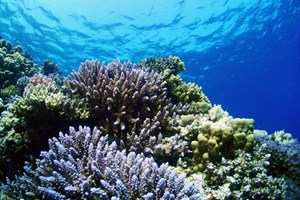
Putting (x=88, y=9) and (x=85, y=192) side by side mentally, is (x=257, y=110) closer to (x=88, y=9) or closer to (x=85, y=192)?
(x=88, y=9)

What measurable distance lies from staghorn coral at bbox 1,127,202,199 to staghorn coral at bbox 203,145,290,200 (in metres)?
0.75

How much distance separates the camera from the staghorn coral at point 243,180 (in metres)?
3.65

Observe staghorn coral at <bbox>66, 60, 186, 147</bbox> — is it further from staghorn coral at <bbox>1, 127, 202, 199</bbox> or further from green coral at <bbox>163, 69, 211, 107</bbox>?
staghorn coral at <bbox>1, 127, 202, 199</bbox>

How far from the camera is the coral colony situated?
2.98 metres

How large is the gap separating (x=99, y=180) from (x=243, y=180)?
2.15 meters

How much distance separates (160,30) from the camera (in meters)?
33.2

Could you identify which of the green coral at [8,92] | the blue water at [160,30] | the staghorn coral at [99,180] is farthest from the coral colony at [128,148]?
the blue water at [160,30]

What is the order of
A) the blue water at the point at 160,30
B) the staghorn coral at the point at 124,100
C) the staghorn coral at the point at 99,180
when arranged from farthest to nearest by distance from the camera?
the blue water at the point at 160,30 < the staghorn coral at the point at 124,100 < the staghorn coral at the point at 99,180

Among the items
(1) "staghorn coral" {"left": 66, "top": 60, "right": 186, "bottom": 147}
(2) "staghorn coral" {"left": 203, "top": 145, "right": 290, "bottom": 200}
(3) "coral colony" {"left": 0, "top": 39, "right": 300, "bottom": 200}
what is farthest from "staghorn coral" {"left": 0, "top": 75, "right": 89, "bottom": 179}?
(2) "staghorn coral" {"left": 203, "top": 145, "right": 290, "bottom": 200}

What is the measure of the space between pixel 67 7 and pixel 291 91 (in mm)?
82921

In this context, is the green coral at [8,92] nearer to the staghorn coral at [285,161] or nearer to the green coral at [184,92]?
the green coral at [184,92]

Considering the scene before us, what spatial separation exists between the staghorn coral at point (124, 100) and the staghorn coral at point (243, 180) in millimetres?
1442

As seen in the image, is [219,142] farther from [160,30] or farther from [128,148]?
[160,30]

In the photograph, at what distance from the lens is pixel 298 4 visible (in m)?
33.5
